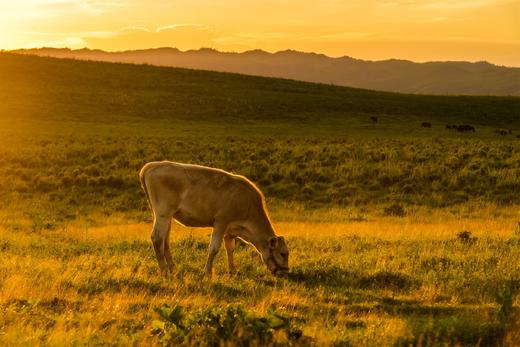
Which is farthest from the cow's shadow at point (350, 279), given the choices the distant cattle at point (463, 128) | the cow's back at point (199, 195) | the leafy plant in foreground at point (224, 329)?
the distant cattle at point (463, 128)

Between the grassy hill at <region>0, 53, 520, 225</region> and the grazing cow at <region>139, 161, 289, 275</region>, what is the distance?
10.7 m

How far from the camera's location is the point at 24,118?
5759cm

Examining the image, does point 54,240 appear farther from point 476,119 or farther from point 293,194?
point 476,119

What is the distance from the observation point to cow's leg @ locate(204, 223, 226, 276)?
12.0 meters

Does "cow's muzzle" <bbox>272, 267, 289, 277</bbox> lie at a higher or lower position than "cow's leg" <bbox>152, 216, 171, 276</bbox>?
lower

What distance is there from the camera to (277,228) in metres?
21.0

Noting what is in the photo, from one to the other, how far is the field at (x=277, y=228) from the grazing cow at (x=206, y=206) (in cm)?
67

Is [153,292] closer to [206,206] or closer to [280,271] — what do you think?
[206,206]

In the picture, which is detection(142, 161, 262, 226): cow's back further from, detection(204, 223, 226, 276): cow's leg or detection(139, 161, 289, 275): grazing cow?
detection(204, 223, 226, 276): cow's leg

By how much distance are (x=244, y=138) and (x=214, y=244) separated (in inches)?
1499

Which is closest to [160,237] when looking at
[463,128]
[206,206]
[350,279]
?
[206,206]

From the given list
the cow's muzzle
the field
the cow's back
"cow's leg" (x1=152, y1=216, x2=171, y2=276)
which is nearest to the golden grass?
the field

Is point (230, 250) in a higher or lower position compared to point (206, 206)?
lower

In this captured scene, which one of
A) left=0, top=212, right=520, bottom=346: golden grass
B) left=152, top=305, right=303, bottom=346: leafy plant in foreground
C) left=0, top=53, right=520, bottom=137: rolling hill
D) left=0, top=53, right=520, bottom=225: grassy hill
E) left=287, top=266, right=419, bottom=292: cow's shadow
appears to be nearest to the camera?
left=152, top=305, right=303, bottom=346: leafy plant in foreground
